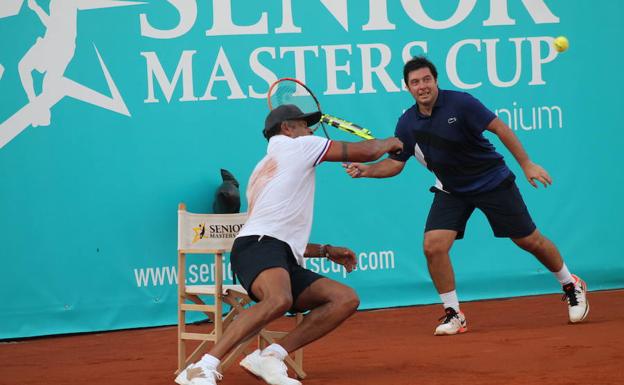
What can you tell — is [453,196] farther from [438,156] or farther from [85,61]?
[85,61]

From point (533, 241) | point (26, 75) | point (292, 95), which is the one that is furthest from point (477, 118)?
point (26, 75)

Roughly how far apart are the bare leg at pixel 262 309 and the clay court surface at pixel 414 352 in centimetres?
66

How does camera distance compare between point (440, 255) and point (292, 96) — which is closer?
point (292, 96)

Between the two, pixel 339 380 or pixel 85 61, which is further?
pixel 85 61

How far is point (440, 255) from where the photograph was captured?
720 centimetres

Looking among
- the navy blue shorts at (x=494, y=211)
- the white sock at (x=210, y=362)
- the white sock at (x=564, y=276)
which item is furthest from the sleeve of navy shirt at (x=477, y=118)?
the white sock at (x=210, y=362)

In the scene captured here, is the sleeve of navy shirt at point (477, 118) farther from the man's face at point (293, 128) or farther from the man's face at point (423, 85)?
the man's face at point (293, 128)

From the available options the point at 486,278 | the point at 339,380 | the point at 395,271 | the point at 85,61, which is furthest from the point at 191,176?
the point at 339,380

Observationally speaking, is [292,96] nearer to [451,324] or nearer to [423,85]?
[423,85]

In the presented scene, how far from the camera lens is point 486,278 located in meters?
9.02

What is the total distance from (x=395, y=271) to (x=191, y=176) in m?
1.88

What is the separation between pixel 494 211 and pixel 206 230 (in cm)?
214

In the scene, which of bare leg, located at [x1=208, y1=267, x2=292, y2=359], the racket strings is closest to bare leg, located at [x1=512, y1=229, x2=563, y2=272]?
the racket strings

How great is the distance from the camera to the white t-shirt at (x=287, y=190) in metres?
5.42
